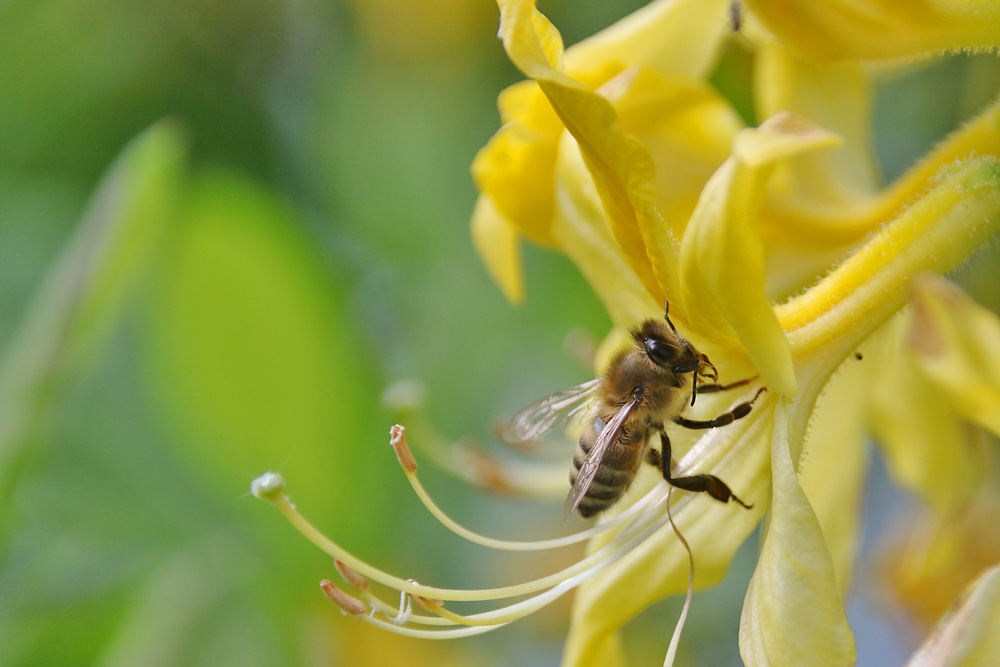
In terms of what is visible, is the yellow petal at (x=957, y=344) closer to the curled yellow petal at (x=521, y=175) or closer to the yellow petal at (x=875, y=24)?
the yellow petal at (x=875, y=24)

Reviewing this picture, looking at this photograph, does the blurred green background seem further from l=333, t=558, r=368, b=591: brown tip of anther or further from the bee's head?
the bee's head

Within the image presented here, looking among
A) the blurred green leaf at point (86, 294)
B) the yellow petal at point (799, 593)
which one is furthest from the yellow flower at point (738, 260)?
the blurred green leaf at point (86, 294)

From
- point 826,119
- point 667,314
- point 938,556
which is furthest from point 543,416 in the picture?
point 938,556

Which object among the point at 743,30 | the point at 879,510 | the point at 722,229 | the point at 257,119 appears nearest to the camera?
the point at 722,229

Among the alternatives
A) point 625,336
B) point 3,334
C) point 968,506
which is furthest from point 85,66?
point 968,506

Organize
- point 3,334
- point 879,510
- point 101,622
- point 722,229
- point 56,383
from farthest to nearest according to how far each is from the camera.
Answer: point 879,510, point 3,334, point 101,622, point 56,383, point 722,229

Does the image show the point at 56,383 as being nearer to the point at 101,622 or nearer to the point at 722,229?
the point at 101,622
